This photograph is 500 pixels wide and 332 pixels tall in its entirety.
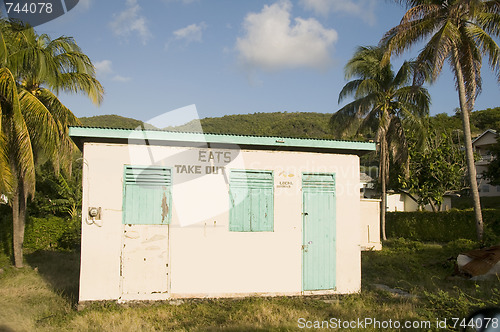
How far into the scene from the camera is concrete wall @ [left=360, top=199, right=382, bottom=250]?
17.3 meters

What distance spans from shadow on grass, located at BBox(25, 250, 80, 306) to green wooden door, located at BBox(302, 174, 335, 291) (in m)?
4.98

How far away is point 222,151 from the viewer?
867cm

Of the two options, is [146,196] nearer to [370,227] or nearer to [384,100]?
[370,227]

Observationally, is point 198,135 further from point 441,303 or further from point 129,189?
point 441,303

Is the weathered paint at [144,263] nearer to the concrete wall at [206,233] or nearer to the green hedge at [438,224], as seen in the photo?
the concrete wall at [206,233]

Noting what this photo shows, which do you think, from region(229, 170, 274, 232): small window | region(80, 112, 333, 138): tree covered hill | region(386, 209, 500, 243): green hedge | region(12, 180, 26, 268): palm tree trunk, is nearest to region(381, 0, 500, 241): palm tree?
region(386, 209, 500, 243): green hedge

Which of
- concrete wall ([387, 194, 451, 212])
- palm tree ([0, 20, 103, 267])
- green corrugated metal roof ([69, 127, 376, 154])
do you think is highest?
palm tree ([0, 20, 103, 267])

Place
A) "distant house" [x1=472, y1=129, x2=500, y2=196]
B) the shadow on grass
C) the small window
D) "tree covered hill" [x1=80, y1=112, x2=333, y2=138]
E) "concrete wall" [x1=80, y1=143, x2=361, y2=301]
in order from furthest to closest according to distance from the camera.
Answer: "tree covered hill" [x1=80, y1=112, x2=333, y2=138] < "distant house" [x1=472, y1=129, x2=500, y2=196] < the shadow on grass < the small window < "concrete wall" [x1=80, y1=143, x2=361, y2=301]

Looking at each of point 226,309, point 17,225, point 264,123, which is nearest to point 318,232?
point 226,309

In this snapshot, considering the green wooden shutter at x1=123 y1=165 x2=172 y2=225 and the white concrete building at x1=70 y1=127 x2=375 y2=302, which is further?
the green wooden shutter at x1=123 y1=165 x2=172 y2=225

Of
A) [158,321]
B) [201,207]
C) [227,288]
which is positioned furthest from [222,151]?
[158,321]

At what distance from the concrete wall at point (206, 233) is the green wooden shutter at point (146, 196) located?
130 mm

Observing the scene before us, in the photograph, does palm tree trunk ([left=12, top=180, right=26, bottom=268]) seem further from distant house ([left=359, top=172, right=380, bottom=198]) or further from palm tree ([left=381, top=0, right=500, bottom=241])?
distant house ([left=359, top=172, right=380, bottom=198])

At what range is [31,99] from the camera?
11.9 metres
